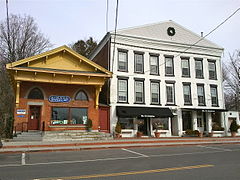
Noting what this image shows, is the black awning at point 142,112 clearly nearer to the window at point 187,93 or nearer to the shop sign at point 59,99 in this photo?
the window at point 187,93

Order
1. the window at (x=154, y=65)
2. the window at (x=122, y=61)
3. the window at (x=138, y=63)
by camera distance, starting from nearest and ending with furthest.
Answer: the window at (x=122, y=61) < the window at (x=138, y=63) < the window at (x=154, y=65)

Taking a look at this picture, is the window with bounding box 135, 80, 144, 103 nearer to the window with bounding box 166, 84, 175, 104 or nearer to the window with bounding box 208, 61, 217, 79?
the window with bounding box 166, 84, 175, 104

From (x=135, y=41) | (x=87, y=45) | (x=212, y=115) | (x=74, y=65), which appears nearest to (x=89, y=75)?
(x=74, y=65)

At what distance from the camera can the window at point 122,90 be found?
22.4 m

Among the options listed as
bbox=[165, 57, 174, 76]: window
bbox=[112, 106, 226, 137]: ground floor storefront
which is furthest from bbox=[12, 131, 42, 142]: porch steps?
bbox=[165, 57, 174, 76]: window

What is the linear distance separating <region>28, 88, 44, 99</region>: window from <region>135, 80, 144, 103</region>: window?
30.6ft

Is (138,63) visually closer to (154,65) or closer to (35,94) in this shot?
(154,65)

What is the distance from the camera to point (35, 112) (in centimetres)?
1952

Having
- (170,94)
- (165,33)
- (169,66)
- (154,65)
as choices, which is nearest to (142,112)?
(170,94)

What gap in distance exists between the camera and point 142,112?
21578 mm

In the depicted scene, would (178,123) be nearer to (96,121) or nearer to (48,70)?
(96,121)

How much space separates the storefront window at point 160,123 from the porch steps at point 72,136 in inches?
232

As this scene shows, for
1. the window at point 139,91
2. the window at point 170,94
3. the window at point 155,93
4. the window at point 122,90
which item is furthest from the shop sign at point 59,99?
the window at point 170,94

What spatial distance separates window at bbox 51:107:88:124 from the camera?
1975 centimetres
